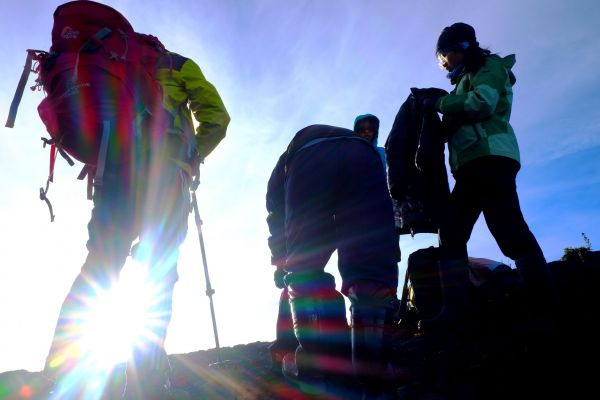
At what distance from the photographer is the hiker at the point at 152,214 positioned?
292 cm

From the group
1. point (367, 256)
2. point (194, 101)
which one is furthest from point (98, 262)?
point (367, 256)

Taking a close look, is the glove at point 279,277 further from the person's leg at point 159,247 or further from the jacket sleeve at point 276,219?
the person's leg at point 159,247

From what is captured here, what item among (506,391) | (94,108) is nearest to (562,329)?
(506,391)

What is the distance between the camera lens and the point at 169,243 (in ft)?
11.3

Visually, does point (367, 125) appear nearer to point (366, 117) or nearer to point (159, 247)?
point (366, 117)

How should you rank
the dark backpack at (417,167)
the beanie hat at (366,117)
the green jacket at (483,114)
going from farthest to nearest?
the beanie hat at (366,117) < the dark backpack at (417,167) < the green jacket at (483,114)

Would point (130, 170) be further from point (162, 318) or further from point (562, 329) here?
point (562, 329)

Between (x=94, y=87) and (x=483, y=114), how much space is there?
12.0ft

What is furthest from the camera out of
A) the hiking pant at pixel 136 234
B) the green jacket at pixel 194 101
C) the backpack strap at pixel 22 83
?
the green jacket at pixel 194 101

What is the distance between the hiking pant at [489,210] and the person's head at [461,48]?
1238mm

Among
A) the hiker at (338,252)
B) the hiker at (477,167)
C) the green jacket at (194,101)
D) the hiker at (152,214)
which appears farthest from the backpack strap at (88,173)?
the hiker at (477,167)

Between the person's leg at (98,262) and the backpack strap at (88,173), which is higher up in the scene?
the backpack strap at (88,173)

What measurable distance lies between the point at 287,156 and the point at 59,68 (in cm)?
183

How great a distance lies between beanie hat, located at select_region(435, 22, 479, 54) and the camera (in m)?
5.14
